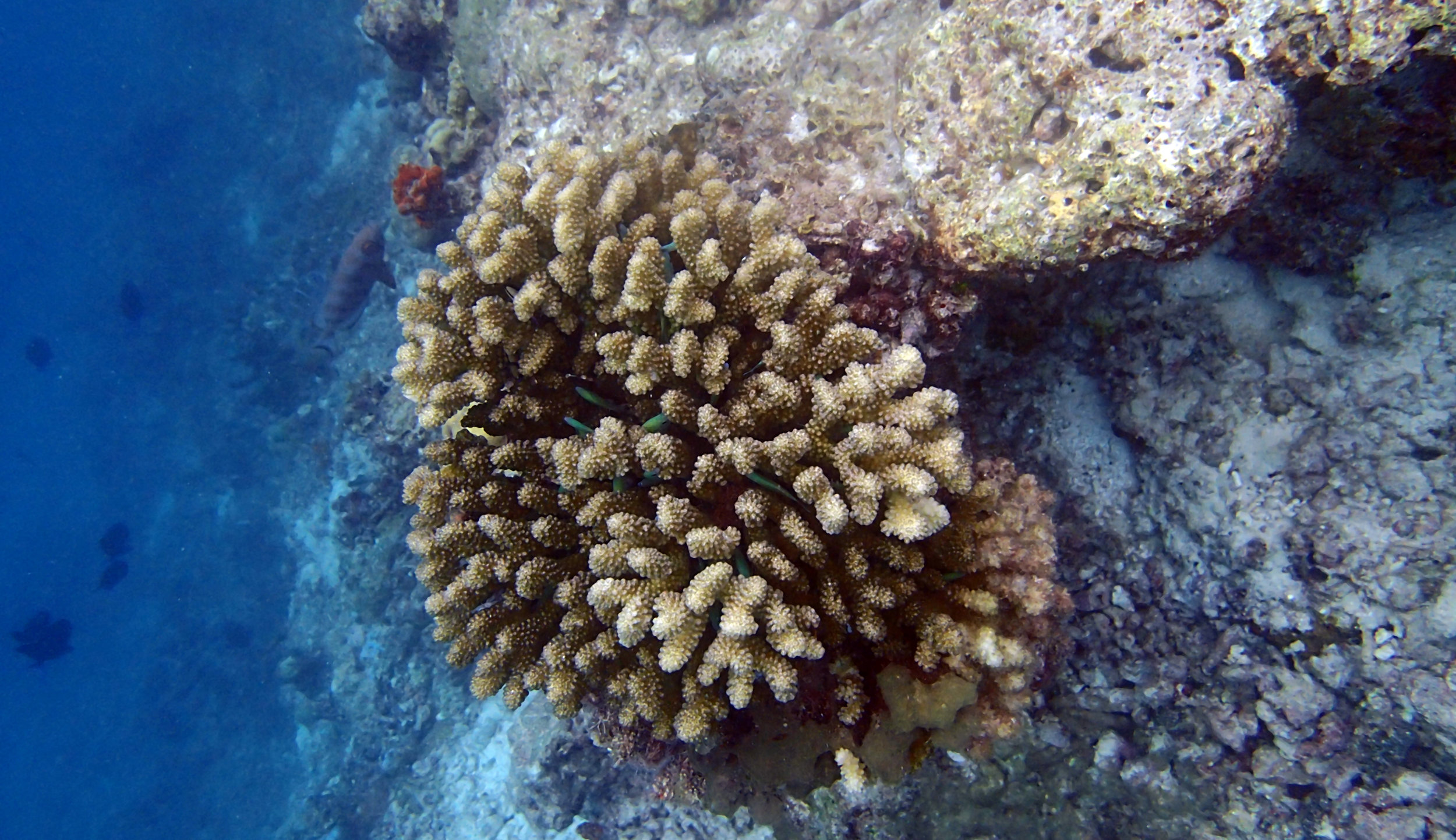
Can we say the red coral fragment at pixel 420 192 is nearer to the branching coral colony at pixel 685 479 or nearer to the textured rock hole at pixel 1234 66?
the branching coral colony at pixel 685 479

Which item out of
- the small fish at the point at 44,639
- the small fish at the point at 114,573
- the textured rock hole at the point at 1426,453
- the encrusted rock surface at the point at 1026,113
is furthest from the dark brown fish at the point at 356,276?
the small fish at the point at 44,639

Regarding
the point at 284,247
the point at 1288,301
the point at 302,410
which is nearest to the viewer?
the point at 1288,301

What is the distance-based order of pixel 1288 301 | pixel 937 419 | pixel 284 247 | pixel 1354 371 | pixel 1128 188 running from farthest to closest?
pixel 284 247 < pixel 1288 301 < pixel 1354 371 < pixel 937 419 < pixel 1128 188

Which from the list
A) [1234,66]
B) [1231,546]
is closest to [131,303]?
[1234,66]

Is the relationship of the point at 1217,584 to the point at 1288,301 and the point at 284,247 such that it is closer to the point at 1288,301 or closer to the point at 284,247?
the point at 1288,301

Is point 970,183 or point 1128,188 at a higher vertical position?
point 970,183

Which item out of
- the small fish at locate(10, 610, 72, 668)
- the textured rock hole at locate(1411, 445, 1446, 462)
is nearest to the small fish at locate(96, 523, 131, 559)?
the small fish at locate(10, 610, 72, 668)

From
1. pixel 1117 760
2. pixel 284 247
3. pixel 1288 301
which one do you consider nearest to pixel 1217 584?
pixel 1117 760

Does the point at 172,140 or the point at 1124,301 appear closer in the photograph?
the point at 1124,301
